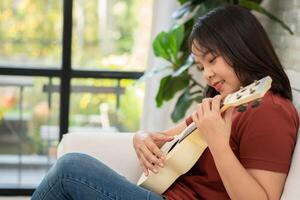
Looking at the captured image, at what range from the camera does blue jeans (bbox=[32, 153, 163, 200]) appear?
1232 millimetres

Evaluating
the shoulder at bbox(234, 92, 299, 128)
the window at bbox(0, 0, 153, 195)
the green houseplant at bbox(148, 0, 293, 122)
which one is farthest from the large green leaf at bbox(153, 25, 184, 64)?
the shoulder at bbox(234, 92, 299, 128)

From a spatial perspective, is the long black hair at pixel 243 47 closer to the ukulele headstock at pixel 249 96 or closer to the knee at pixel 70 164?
the ukulele headstock at pixel 249 96

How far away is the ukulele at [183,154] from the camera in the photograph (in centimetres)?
110

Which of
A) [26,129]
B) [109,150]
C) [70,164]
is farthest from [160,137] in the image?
[26,129]

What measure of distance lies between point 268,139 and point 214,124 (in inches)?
5.4

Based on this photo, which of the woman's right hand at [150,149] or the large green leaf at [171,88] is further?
the large green leaf at [171,88]

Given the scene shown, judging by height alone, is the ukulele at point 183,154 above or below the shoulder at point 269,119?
below

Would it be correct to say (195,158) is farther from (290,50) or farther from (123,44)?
(123,44)

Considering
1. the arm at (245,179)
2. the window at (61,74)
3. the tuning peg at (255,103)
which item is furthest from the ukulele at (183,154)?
the window at (61,74)

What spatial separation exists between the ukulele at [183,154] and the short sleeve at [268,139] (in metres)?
0.07

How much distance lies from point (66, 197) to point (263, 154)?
0.55 metres

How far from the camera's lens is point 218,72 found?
129cm

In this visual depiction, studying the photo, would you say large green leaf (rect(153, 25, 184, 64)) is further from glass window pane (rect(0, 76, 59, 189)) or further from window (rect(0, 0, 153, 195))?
glass window pane (rect(0, 76, 59, 189))

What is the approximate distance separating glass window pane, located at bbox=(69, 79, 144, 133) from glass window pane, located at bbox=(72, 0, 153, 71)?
119 mm
